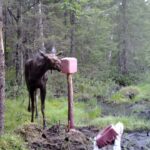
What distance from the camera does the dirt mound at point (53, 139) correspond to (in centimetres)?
767

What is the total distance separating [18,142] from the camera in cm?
714

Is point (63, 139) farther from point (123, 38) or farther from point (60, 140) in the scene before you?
point (123, 38)

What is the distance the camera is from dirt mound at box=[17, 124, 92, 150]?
7.67 m

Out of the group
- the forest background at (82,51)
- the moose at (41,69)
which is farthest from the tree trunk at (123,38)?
the moose at (41,69)

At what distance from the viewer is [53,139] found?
8039mm

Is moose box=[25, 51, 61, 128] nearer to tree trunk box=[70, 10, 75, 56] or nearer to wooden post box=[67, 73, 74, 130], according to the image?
wooden post box=[67, 73, 74, 130]

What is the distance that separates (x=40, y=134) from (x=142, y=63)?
26.8 meters

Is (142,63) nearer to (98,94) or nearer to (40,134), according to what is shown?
(98,94)

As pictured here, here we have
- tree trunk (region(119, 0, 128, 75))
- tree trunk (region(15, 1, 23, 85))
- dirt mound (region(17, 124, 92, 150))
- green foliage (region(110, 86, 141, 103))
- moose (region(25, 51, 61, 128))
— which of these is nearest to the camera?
dirt mound (region(17, 124, 92, 150))

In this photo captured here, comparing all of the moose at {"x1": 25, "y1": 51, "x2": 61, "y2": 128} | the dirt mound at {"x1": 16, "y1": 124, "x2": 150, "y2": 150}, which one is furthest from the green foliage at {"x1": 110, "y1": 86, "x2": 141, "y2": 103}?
the dirt mound at {"x1": 16, "y1": 124, "x2": 150, "y2": 150}

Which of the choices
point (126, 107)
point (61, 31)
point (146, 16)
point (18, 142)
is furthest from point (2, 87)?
point (146, 16)

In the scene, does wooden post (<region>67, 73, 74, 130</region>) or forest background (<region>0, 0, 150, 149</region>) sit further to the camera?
forest background (<region>0, 0, 150, 149</region>)

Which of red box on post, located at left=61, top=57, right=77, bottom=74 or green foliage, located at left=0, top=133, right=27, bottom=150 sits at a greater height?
red box on post, located at left=61, top=57, right=77, bottom=74

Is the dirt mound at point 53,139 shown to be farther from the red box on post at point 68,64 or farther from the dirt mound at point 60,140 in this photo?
the red box on post at point 68,64
